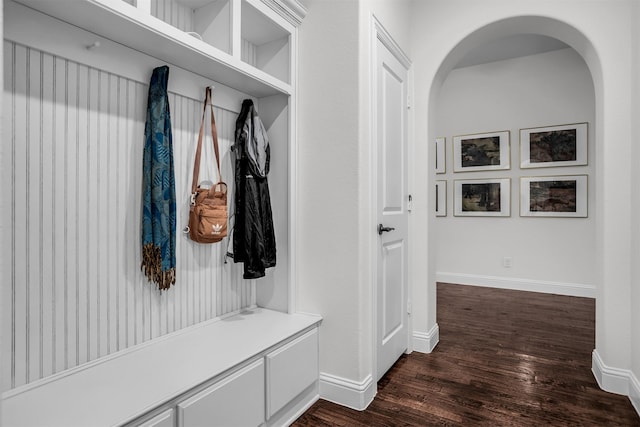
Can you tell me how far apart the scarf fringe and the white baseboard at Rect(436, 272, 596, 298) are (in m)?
4.05

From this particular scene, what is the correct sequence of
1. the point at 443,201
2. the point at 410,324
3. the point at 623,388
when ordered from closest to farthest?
1. the point at 623,388
2. the point at 410,324
3. the point at 443,201

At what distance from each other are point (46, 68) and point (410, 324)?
8.05ft

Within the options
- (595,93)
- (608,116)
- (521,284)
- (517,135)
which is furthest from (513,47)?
(521,284)

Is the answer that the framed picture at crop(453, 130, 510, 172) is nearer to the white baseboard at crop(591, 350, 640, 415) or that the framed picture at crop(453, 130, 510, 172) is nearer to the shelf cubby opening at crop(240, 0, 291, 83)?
the white baseboard at crop(591, 350, 640, 415)

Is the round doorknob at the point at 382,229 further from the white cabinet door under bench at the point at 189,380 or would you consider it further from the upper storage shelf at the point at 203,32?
the upper storage shelf at the point at 203,32

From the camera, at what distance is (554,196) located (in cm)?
432

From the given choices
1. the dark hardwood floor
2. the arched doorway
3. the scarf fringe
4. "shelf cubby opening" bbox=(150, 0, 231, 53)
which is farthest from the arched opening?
the scarf fringe

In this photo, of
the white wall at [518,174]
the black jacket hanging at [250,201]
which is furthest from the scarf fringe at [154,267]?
the white wall at [518,174]

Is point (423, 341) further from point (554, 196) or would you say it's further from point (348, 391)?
point (554, 196)

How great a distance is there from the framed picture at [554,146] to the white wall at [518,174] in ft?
0.22

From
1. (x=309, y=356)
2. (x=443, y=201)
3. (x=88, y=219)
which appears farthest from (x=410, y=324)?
(x=443, y=201)

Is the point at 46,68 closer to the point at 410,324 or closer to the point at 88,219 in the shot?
the point at 88,219

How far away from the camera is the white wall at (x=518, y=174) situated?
13.8 feet

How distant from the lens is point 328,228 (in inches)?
80.0
